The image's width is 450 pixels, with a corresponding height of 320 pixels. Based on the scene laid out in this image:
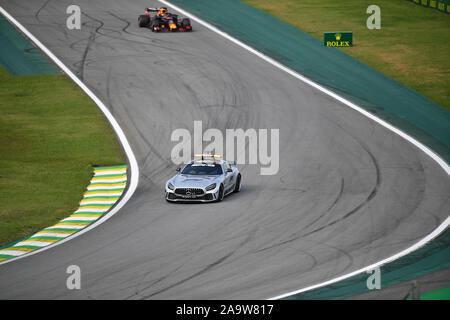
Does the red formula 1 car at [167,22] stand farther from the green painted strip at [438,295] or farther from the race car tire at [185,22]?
the green painted strip at [438,295]

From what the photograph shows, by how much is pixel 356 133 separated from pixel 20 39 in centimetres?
2457

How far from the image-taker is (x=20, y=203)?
82.1ft

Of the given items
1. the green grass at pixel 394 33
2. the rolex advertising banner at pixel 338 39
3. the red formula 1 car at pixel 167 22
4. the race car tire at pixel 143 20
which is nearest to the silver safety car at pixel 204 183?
the green grass at pixel 394 33

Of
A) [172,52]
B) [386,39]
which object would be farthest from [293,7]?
[172,52]

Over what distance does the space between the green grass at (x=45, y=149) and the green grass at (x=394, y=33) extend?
1777 centimetres

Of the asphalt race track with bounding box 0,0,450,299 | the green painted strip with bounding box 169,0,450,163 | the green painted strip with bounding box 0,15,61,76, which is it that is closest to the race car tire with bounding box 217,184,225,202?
the asphalt race track with bounding box 0,0,450,299

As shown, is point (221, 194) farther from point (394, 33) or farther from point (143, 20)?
point (394, 33)

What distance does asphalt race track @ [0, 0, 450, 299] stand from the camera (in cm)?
1780

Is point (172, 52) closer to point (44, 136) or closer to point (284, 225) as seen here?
point (44, 136)

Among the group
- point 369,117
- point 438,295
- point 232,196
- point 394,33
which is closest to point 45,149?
point 232,196

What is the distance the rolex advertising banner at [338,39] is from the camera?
154 feet

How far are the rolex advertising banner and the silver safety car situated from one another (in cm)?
2302

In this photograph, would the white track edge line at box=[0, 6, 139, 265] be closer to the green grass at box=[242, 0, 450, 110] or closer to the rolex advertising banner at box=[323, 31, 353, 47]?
the rolex advertising banner at box=[323, 31, 353, 47]

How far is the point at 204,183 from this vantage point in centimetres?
2480
